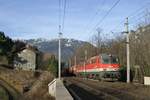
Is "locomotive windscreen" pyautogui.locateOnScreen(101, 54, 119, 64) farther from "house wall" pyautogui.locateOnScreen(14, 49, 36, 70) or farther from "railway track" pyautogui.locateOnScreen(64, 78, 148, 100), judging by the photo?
"house wall" pyautogui.locateOnScreen(14, 49, 36, 70)

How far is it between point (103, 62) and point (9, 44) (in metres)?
48.3

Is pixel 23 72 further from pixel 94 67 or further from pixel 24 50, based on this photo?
pixel 24 50

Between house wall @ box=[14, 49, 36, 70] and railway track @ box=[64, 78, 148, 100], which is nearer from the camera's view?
railway track @ box=[64, 78, 148, 100]

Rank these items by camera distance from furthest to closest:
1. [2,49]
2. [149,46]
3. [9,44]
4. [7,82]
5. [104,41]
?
[104,41] < [9,44] < [2,49] < [7,82] < [149,46]

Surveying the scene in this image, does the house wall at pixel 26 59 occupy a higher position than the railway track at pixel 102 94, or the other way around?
the house wall at pixel 26 59

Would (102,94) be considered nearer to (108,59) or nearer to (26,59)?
(108,59)

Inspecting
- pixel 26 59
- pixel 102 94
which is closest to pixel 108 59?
pixel 102 94

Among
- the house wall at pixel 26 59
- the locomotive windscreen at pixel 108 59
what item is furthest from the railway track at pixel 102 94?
the house wall at pixel 26 59

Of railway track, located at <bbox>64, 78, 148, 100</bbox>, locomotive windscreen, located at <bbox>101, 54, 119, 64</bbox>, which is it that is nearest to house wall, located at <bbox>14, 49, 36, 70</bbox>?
locomotive windscreen, located at <bbox>101, 54, 119, 64</bbox>

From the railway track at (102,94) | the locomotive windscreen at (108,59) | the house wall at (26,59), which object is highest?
the house wall at (26,59)

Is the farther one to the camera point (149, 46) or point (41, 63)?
point (41, 63)

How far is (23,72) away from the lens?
7362 cm

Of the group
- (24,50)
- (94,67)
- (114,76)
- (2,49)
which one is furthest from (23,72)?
(24,50)

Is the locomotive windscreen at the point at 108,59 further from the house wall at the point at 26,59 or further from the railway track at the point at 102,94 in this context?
the house wall at the point at 26,59
